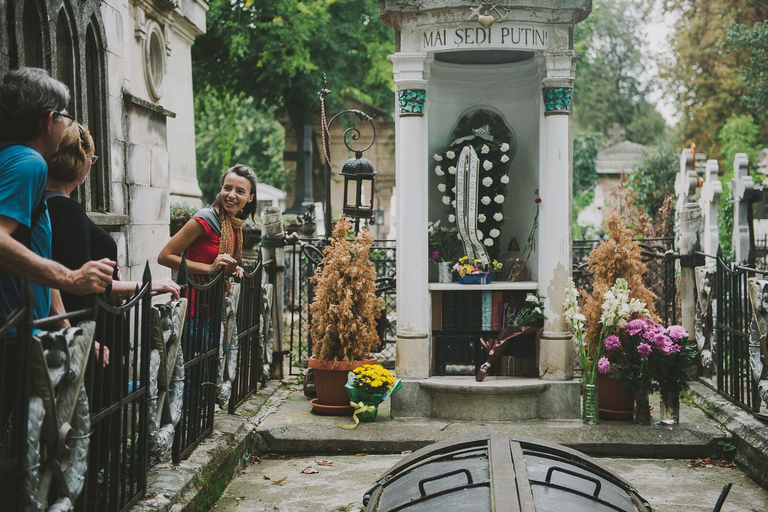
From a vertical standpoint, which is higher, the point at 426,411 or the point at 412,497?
the point at 412,497

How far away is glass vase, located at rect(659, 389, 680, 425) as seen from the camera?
7113 mm

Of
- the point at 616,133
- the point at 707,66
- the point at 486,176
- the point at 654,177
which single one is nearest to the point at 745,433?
the point at 486,176

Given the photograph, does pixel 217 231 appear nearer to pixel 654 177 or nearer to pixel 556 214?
pixel 556 214

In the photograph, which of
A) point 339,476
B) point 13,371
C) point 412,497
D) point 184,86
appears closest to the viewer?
point 412,497

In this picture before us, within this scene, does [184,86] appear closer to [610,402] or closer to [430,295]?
[430,295]

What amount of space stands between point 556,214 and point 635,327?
3.88 ft

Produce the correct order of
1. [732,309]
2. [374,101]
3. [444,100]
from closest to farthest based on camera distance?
[732,309], [444,100], [374,101]

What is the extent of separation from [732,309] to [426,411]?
2627mm

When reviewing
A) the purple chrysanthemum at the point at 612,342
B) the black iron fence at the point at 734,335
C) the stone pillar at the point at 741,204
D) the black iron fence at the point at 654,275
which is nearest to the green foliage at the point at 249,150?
the black iron fence at the point at 654,275

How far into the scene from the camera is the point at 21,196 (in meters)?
3.20

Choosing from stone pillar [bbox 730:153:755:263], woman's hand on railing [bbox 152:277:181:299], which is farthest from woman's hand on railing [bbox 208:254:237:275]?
stone pillar [bbox 730:153:755:263]

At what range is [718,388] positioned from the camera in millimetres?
7766

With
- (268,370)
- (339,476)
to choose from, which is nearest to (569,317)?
(339,476)

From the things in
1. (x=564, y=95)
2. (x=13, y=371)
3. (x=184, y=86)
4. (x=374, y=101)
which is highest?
(x=374, y=101)
